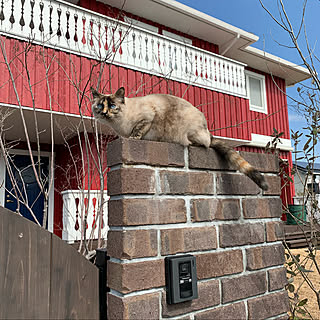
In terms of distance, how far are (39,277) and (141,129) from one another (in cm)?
71

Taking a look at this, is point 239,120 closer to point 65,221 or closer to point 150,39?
point 150,39

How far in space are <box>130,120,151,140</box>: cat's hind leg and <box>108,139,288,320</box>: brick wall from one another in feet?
0.77

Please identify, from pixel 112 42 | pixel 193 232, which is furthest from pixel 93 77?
pixel 193 232

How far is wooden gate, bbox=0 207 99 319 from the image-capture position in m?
0.99

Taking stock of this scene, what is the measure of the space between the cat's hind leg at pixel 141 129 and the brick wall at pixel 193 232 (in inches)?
9.3

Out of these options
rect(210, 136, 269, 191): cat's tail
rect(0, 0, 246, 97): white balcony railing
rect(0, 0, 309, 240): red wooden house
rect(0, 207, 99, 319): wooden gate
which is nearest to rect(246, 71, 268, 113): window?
rect(0, 0, 309, 240): red wooden house

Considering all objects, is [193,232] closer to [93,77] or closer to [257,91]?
[93,77]

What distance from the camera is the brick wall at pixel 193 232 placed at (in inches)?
38.5

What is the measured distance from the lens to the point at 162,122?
1343mm

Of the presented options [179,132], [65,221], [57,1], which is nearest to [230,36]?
[57,1]

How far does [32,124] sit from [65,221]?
212 centimetres

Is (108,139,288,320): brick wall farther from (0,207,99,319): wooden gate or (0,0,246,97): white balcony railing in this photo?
(0,0,246,97): white balcony railing

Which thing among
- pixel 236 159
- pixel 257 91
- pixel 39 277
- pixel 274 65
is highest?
pixel 274 65

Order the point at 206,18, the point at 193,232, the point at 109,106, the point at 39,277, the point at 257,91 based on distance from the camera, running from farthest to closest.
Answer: the point at 257,91 < the point at 206,18 < the point at 109,106 < the point at 193,232 < the point at 39,277
